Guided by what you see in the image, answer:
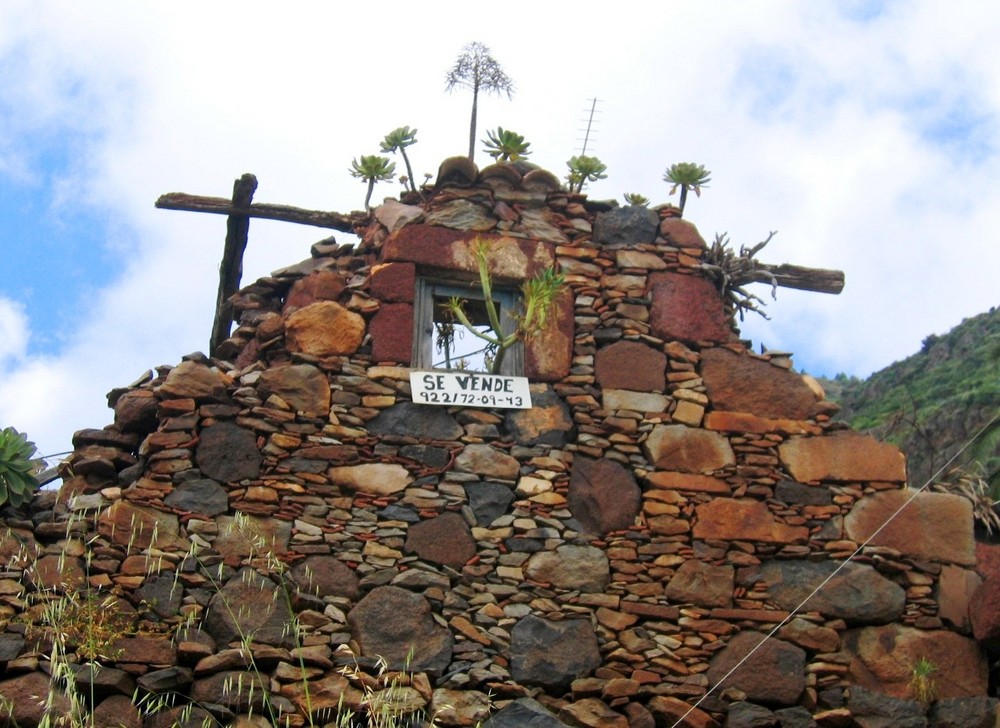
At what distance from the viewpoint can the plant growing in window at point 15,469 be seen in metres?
7.15

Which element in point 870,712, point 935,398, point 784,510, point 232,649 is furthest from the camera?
point 935,398

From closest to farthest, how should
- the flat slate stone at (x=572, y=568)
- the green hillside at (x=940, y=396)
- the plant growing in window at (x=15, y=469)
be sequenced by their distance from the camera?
the plant growing in window at (x=15, y=469) < the flat slate stone at (x=572, y=568) < the green hillside at (x=940, y=396)

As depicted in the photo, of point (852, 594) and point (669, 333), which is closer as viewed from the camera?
point (852, 594)

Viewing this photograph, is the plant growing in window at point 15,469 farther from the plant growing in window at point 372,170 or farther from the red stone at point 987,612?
the red stone at point 987,612

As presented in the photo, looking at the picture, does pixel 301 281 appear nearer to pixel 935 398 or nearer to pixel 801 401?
pixel 801 401

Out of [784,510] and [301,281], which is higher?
[301,281]

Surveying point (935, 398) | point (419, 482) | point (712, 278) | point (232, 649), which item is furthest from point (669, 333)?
point (935, 398)

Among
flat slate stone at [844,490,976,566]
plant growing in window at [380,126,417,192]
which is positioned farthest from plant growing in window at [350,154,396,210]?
flat slate stone at [844,490,976,566]

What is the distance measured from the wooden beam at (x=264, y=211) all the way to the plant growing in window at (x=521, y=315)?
3.55ft

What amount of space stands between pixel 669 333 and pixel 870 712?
2.66 metres

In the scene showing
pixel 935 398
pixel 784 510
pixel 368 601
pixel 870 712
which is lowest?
pixel 870 712

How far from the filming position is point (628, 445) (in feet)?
26.5

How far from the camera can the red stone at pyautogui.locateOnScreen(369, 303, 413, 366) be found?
8.04 metres

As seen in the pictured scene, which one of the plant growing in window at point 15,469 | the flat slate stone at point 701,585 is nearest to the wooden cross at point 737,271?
the flat slate stone at point 701,585
